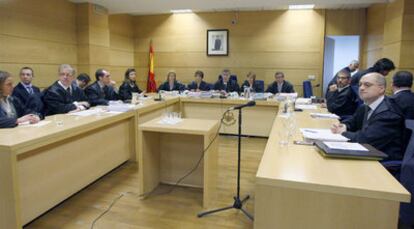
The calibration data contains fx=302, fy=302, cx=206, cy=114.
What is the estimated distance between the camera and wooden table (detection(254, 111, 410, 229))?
4.68 ft

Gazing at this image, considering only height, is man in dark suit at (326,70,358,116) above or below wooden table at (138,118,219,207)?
above

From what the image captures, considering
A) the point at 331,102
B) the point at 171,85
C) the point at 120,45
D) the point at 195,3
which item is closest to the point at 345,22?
the point at 195,3

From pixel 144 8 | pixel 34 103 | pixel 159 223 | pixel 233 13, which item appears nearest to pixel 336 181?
pixel 159 223

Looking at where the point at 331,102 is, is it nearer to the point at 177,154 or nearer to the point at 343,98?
the point at 343,98

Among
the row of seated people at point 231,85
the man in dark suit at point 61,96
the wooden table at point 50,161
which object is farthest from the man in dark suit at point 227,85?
the man in dark suit at point 61,96

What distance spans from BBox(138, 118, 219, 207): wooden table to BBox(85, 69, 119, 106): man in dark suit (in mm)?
1615

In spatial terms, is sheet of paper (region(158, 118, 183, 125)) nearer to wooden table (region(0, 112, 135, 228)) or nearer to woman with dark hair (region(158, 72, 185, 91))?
wooden table (region(0, 112, 135, 228))

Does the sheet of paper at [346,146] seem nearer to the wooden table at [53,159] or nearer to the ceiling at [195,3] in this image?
the wooden table at [53,159]

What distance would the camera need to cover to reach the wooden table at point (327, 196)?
1.43 meters

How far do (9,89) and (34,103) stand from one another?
97cm

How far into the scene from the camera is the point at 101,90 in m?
4.67

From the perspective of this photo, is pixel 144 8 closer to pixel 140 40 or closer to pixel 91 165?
pixel 140 40

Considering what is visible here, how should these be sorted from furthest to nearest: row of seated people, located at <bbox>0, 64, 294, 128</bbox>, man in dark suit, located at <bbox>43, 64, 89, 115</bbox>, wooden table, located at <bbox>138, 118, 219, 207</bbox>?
man in dark suit, located at <bbox>43, 64, 89, 115</bbox>
wooden table, located at <bbox>138, 118, 219, 207</bbox>
row of seated people, located at <bbox>0, 64, 294, 128</bbox>

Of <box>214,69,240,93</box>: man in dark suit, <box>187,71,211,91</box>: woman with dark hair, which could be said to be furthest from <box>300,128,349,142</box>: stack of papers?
<box>187,71,211,91</box>: woman with dark hair
